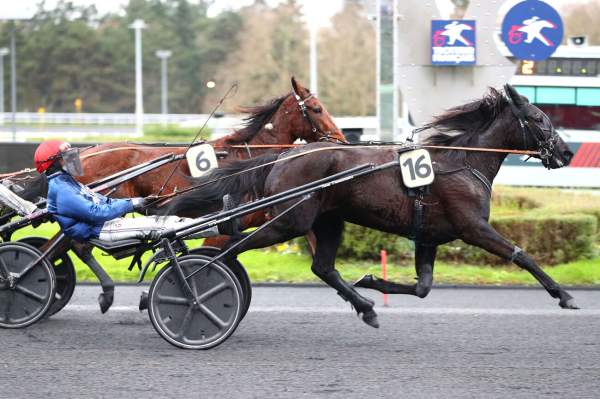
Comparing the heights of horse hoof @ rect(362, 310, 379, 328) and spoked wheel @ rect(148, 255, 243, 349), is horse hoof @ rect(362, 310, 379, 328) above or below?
below

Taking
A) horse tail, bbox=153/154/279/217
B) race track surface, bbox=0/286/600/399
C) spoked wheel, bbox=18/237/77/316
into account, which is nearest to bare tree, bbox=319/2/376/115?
race track surface, bbox=0/286/600/399

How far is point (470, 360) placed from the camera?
20.1 feet

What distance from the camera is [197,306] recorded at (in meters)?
6.31

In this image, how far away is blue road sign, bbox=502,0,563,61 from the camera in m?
10.6

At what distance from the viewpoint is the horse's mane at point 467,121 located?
7.05 m

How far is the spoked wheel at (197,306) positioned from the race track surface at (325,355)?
0.12m

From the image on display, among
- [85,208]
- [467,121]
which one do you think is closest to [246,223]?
[85,208]

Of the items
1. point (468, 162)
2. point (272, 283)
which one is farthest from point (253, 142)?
point (468, 162)

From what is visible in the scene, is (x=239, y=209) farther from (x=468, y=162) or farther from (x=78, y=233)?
(x=468, y=162)

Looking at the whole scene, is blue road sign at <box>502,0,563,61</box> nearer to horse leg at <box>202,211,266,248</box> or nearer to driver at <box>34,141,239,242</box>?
horse leg at <box>202,211,266,248</box>

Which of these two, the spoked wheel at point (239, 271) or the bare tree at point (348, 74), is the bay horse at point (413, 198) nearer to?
the spoked wheel at point (239, 271)

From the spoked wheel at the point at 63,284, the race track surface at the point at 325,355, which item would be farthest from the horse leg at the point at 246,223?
the spoked wheel at the point at 63,284

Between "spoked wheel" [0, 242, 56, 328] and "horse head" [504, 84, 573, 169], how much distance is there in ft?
11.4

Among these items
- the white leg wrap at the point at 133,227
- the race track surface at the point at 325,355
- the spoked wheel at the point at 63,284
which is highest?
the white leg wrap at the point at 133,227
